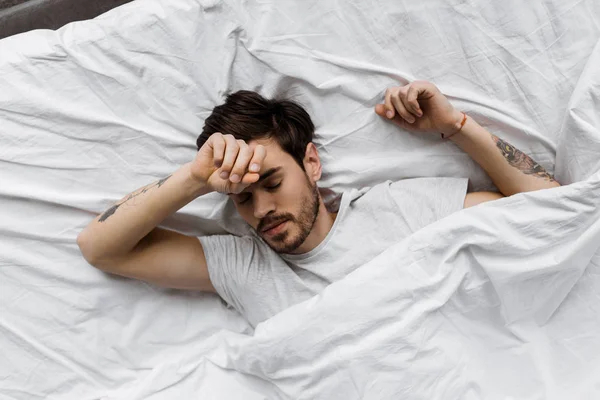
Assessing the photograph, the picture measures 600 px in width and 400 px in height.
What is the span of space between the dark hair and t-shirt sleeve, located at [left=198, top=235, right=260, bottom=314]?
7.8 inches

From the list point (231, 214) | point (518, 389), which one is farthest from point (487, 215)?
point (231, 214)

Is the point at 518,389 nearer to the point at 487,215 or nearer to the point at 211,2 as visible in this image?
the point at 487,215

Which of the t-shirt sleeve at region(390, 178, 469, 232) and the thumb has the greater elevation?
the thumb

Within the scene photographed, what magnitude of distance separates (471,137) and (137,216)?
2.17 feet

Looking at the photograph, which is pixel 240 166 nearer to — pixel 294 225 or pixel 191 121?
pixel 294 225

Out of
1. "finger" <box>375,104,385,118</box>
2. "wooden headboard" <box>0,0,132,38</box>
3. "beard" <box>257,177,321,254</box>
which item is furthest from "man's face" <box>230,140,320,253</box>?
"wooden headboard" <box>0,0,132,38</box>

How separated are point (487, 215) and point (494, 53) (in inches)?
14.1

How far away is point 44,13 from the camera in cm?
140

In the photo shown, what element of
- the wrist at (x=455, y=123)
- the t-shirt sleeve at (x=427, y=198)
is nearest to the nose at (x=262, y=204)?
the t-shirt sleeve at (x=427, y=198)

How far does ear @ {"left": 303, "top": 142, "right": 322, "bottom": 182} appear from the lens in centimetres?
128

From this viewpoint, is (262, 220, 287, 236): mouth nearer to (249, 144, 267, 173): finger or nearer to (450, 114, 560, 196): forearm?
(249, 144, 267, 173): finger

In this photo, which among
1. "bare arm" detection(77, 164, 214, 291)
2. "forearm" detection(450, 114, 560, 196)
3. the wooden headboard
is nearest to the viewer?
"bare arm" detection(77, 164, 214, 291)

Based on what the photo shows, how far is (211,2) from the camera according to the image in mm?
1269

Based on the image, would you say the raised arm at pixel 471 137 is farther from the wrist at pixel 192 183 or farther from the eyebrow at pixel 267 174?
the wrist at pixel 192 183
